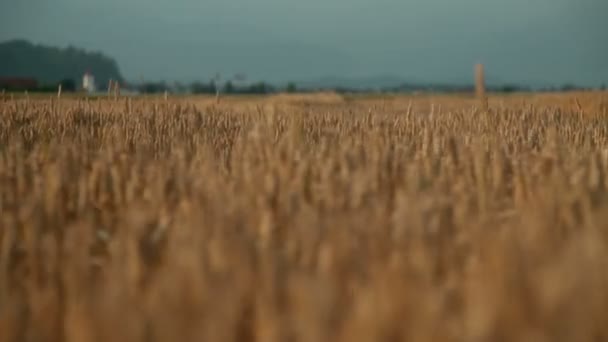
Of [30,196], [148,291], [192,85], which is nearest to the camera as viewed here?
[148,291]

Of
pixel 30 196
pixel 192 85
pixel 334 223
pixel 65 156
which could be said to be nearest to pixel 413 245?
pixel 334 223

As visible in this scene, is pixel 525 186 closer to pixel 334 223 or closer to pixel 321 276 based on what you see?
pixel 334 223

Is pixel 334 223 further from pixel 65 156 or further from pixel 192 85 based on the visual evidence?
pixel 192 85

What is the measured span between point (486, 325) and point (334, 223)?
95 cm

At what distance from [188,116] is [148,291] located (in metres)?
6.90

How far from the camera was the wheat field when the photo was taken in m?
1.35

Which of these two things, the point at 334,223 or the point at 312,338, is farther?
the point at 334,223

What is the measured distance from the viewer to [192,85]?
279 ft

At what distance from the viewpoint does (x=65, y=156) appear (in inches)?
140

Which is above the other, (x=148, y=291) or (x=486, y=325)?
(x=486, y=325)

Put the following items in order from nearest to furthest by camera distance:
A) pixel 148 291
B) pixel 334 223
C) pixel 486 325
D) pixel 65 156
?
pixel 486 325 → pixel 148 291 → pixel 334 223 → pixel 65 156

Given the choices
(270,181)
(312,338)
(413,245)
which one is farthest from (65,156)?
(312,338)

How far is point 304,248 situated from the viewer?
200cm

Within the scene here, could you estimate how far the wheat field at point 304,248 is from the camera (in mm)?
1354
